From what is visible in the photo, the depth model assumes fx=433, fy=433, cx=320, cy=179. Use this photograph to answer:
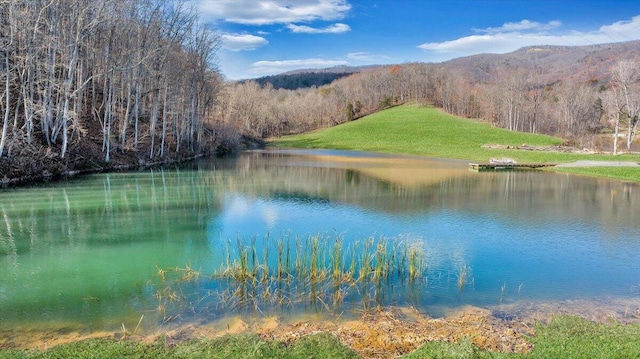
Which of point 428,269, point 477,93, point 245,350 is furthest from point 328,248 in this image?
point 477,93

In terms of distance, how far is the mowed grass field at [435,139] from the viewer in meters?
46.5

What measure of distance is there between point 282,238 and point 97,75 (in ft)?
73.1

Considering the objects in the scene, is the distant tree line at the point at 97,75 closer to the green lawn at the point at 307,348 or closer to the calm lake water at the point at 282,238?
the calm lake water at the point at 282,238

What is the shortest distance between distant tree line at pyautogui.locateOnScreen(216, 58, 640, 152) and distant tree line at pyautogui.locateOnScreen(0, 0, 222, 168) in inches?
903

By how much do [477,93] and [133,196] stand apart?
105m

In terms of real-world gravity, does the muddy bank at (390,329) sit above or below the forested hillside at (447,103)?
below

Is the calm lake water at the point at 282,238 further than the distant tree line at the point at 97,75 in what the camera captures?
No

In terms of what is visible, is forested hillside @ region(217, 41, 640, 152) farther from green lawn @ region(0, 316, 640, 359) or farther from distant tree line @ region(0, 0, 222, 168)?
green lawn @ region(0, 316, 640, 359)

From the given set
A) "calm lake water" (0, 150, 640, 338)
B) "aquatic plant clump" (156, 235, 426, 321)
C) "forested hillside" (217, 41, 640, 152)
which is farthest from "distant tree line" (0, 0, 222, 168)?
"forested hillside" (217, 41, 640, 152)

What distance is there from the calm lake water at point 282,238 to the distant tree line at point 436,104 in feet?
146

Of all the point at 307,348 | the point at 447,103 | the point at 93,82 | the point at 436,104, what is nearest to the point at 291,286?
the point at 307,348

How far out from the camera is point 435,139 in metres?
71.6

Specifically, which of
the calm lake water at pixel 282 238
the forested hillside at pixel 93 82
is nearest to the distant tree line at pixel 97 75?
the forested hillside at pixel 93 82

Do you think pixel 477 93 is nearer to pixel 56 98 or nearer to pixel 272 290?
pixel 56 98
